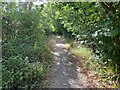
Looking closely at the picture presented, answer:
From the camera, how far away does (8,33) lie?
589 centimetres

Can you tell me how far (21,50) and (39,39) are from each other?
5.68ft

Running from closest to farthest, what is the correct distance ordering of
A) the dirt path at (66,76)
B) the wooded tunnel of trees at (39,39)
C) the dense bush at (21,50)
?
the wooded tunnel of trees at (39,39) → the dense bush at (21,50) → the dirt path at (66,76)

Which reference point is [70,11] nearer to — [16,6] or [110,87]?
[16,6]

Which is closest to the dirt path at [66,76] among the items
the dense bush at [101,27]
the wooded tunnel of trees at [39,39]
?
the wooded tunnel of trees at [39,39]

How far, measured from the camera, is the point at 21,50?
550 cm

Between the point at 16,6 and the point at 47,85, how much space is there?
3012 millimetres

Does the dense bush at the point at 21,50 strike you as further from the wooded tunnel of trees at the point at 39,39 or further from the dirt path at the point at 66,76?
the dirt path at the point at 66,76

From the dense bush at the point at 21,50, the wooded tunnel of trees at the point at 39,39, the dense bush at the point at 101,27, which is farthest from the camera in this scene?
the dense bush at the point at 21,50

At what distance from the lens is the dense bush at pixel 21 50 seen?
419cm

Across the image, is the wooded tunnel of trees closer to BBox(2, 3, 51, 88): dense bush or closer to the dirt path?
BBox(2, 3, 51, 88): dense bush

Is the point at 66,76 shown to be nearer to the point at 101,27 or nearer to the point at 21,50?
the point at 21,50

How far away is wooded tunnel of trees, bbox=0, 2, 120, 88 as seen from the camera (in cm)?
393

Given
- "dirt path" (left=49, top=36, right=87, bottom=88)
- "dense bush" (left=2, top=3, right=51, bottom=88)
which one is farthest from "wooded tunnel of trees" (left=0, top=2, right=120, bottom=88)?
"dirt path" (left=49, top=36, right=87, bottom=88)

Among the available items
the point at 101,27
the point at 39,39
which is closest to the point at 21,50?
the point at 39,39
